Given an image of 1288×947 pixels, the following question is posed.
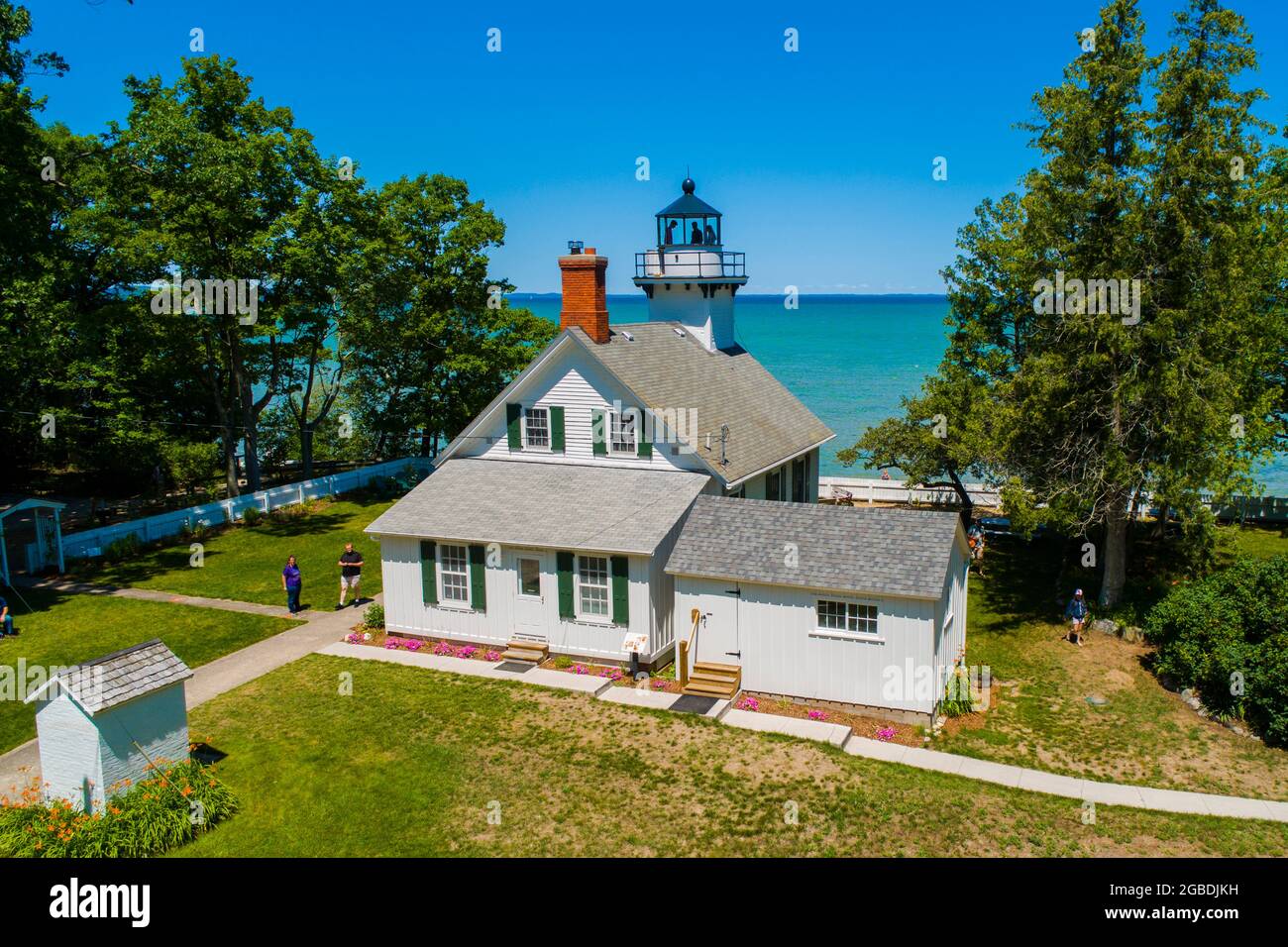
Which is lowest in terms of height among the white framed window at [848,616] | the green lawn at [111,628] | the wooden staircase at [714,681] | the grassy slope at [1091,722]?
the grassy slope at [1091,722]

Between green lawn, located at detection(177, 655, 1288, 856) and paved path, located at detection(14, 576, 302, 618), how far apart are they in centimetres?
653

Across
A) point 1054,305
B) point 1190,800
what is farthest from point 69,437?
point 1190,800

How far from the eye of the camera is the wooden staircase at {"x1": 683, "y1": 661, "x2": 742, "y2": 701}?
63.3 feet

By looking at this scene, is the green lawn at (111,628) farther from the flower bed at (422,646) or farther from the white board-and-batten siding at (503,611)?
the white board-and-batten siding at (503,611)

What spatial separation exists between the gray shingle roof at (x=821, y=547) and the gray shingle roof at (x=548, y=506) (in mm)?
1002

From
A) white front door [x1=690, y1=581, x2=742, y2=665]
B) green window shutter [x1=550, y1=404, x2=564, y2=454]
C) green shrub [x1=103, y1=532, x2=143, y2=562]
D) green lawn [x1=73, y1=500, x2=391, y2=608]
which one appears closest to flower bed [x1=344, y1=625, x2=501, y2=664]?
green lawn [x1=73, y1=500, x2=391, y2=608]

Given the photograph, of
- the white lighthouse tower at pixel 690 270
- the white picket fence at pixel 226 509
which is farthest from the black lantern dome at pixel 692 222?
the white picket fence at pixel 226 509

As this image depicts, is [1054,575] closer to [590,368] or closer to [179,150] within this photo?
[590,368]

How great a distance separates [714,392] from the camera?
27688mm

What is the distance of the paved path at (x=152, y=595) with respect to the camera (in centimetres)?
2533

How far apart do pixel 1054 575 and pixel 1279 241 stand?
11.5m

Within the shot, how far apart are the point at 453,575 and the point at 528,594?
2.10 meters

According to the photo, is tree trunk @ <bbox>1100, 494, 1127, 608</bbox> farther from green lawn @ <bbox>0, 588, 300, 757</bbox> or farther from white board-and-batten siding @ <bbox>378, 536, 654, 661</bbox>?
green lawn @ <bbox>0, 588, 300, 757</bbox>

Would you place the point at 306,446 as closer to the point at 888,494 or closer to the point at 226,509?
the point at 226,509
